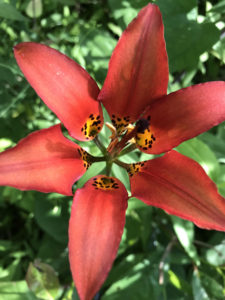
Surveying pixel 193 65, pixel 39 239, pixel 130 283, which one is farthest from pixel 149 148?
pixel 39 239

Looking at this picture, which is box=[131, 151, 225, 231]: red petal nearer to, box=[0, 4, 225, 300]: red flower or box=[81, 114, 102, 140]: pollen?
Result: box=[0, 4, 225, 300]: red flower

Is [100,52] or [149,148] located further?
[100,52]

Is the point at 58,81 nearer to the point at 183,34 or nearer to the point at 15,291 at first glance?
the point at 183,34

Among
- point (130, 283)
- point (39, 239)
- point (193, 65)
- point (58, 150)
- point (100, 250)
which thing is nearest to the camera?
point (100, 250)

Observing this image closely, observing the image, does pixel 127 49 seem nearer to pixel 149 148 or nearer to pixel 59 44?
pixel 149 148

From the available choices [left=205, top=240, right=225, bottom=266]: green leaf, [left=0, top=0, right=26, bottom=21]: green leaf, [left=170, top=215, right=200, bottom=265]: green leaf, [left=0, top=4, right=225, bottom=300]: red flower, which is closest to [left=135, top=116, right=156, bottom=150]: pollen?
[left=0, top=4, right=225, bottom=300]: red flower

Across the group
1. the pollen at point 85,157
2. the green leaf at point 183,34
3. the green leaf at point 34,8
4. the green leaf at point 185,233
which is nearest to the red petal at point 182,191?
the pollen at point 85,157
